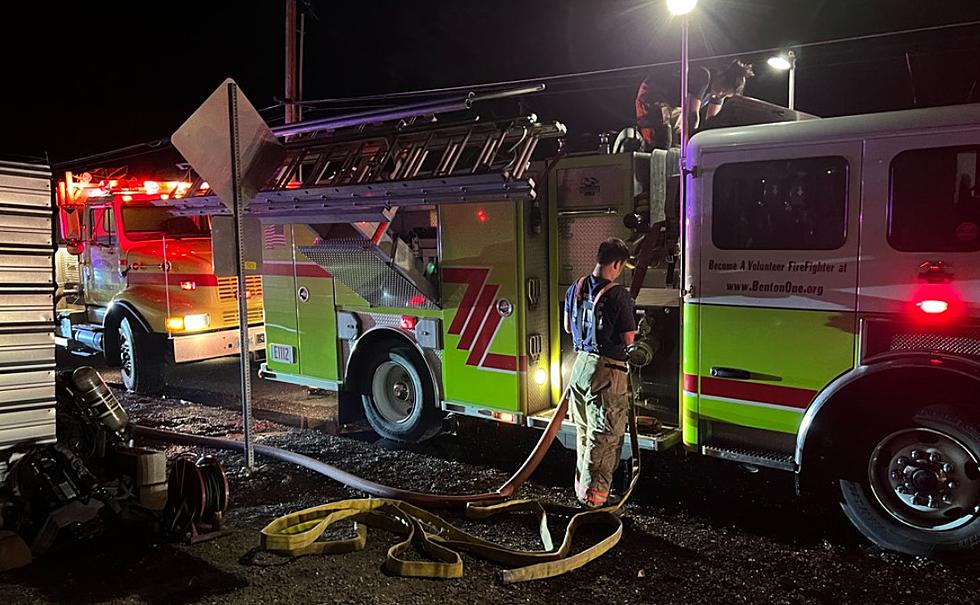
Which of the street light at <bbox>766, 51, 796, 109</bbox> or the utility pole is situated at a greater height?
the utility pole

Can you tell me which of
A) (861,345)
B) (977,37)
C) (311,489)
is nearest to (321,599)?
(311,489)

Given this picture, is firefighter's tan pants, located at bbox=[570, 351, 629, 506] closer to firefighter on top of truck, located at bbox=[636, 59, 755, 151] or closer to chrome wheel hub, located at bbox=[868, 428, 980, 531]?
chrome wheel hub, located at bbox=[868, 428, 980, 531]

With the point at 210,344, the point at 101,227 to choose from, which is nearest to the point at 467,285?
the point at 210,344

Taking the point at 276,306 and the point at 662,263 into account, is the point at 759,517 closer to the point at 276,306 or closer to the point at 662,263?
the point at 662,263

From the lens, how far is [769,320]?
5250 millimetres

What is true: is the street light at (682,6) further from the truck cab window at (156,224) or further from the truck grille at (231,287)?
the truck cab window at (156,224)

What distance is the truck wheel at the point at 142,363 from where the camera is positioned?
1078cm

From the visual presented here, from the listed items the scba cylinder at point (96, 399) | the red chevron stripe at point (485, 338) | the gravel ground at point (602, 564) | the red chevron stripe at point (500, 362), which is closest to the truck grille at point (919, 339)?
the gravel ground at point (602, 564)

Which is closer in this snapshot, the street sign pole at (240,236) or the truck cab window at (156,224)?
the street sign pole at (240,236)

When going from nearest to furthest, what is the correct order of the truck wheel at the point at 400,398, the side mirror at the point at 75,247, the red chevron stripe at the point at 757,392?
the red chevron stripe at the point at 757,392
the truck wheel at the point at 400,398
the side mirror at the point at 75,247

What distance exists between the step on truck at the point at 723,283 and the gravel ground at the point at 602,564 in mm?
392

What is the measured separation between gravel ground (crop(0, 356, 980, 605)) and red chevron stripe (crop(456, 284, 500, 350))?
1.15m

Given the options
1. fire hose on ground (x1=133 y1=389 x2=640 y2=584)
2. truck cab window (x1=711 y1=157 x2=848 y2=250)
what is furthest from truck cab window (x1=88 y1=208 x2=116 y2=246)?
truck cab window (x1=711 y1=157 x2=848 y2=250)

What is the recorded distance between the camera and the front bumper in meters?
10.4
